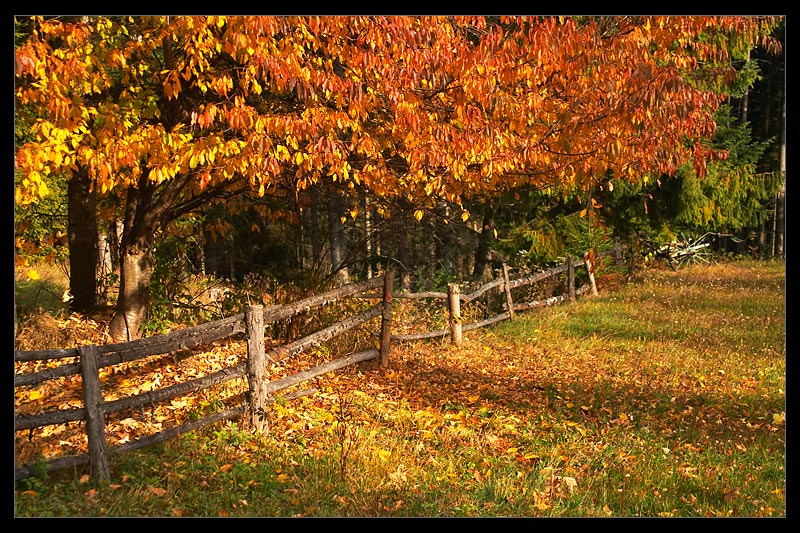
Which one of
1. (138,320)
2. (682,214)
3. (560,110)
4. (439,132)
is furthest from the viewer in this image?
(682,214)

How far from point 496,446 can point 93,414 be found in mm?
3654

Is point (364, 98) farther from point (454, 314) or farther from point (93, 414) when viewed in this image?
point (454, 314)

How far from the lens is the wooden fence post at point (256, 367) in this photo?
6.75 meters

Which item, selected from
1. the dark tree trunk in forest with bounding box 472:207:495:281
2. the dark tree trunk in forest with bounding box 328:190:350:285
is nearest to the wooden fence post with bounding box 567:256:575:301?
the dark tree trunk in forest with bounding box 472:207:495:281

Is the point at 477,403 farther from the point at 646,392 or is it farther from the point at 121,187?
the point at 121,187

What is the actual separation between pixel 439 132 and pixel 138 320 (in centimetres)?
497

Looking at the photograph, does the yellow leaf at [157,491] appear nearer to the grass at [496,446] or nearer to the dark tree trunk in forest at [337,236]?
the grass at [496,446]

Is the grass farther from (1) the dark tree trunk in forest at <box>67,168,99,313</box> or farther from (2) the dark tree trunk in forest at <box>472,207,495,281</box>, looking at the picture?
(2) the dark tree trunk in forest at <box>472,207,495,281</box>

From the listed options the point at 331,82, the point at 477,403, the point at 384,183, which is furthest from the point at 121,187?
the point at 477,403

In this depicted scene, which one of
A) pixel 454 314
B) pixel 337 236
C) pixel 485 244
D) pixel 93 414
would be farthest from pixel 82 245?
pixel 485 244

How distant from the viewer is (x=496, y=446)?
6.64m

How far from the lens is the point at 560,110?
308 inches

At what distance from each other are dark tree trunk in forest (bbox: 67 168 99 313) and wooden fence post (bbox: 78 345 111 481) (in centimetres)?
530

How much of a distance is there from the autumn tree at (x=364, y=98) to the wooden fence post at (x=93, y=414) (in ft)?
4.98
